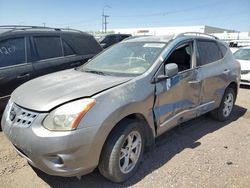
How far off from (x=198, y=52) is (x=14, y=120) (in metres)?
3.10

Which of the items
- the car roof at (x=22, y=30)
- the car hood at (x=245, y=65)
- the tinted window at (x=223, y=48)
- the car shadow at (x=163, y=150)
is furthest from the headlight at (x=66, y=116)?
the car hood at (x=245, y=65)

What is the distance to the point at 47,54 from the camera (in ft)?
17.0

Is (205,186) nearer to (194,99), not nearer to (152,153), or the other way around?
(152,153)

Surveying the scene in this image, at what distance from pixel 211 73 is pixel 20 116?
326 centimetres

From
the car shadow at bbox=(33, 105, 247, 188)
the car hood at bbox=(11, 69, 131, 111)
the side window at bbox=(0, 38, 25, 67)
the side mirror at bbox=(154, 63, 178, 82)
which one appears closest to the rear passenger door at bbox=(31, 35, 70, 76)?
the side window at bbox=(0, 38, 25, 67)

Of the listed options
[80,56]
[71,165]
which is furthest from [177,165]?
[80,56]

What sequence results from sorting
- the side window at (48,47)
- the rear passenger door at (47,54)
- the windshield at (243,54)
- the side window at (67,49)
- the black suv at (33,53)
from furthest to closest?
1. the windshield at (243,54)
2. the side window at (67,49)
3. the side window at (48,47)
4. the rear passenger door at (47,54)
5. the black suv at (33,53)

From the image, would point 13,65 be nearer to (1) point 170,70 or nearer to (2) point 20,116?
(2) point 20,116

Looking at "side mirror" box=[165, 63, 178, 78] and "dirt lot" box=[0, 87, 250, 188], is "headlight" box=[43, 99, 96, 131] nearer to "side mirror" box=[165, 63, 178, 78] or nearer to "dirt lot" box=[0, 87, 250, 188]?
"dirt lot" box=[0, 87, 250, 188]

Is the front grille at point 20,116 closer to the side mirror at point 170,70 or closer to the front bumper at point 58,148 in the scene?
the front bumper at point 58,148

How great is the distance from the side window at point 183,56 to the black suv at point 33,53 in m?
2.45

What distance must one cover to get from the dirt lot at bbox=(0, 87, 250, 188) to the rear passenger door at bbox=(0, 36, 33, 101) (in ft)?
3.01

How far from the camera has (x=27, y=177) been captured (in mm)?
3102

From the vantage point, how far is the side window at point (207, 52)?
443 centimetres
